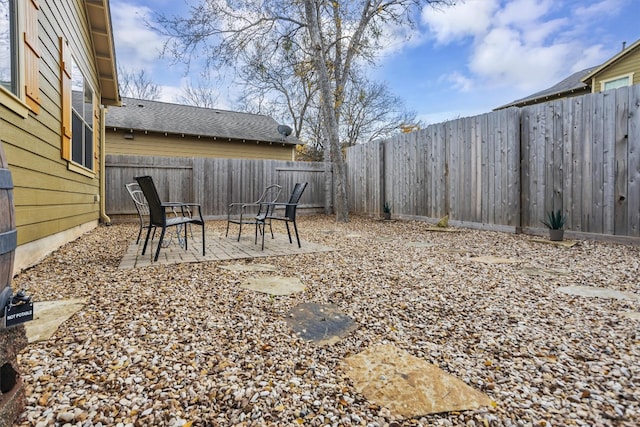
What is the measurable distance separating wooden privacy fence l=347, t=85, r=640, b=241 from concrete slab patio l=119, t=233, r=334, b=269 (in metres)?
3.02

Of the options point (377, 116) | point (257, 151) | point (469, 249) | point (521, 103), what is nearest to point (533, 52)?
point (521, 103)

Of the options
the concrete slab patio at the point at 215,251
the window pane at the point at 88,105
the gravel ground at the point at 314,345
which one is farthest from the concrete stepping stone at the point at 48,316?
the window pane at the point at 88,105

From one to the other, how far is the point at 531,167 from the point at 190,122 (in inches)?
395

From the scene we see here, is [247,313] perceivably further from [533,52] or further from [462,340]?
[533,52]

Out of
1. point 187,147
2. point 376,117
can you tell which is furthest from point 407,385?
point 376,117

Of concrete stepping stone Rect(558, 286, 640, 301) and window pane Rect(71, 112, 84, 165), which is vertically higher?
window pane Rect(71, 112, 84, 165)

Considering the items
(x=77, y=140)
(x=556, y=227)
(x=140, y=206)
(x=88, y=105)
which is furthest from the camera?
(x=88, y=105)

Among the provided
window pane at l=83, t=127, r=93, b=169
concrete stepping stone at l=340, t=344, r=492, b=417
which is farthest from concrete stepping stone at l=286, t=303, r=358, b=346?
window pane at l=83, t=127, r=93, b=169

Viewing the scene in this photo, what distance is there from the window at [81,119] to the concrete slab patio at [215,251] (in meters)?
1.71

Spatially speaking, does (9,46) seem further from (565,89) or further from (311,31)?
(565,89)

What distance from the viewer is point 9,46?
2.50 meters

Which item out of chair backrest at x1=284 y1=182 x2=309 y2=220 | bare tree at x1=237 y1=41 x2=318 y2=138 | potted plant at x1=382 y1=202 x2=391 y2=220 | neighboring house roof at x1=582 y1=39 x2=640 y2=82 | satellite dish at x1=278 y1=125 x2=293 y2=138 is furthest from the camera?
satellite dish at x1=278 y1=125 x2=293 y2=138

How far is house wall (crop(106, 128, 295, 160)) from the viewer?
9.56 meters

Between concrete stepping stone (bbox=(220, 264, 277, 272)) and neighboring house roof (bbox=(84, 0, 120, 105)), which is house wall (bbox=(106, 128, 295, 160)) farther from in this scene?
concrete stepping stone (bbox=(220, 264, 277, 272))
